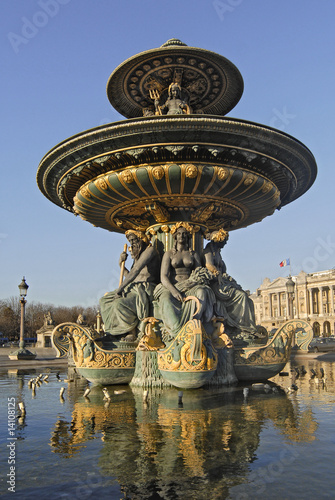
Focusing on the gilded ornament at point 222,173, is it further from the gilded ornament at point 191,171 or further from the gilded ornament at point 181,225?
the gilded ornament at point 181,225

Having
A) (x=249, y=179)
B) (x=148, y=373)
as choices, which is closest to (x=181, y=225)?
(x=249, y=179)

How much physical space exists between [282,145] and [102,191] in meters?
3.37

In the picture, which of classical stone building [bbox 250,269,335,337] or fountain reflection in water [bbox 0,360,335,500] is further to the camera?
classical stone building [bbox 250,269,335,337]

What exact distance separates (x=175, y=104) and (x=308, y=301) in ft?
320

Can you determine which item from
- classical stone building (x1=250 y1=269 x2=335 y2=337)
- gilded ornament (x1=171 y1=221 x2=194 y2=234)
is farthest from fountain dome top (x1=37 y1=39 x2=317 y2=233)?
classical stone building (x1=250 y1=269 x2=335 y2=337)

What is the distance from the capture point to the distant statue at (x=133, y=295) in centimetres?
826

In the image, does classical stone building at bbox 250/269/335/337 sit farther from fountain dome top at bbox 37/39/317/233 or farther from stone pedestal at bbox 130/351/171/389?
stone pedestal at bbox 130/351/171/389

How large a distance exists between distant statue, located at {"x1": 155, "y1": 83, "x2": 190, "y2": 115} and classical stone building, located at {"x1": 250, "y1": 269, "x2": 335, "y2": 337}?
87603 mm

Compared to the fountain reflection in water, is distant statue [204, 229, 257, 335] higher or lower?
higher

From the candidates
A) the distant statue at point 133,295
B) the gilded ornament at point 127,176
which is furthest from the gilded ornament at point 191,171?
the distant statue at point 133,295

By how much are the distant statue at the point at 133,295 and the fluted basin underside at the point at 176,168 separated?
2.48 feet

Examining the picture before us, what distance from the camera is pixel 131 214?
31.2 feet

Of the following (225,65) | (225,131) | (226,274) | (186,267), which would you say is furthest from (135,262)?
(225,65)

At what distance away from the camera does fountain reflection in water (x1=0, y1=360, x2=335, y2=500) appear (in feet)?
8.88
